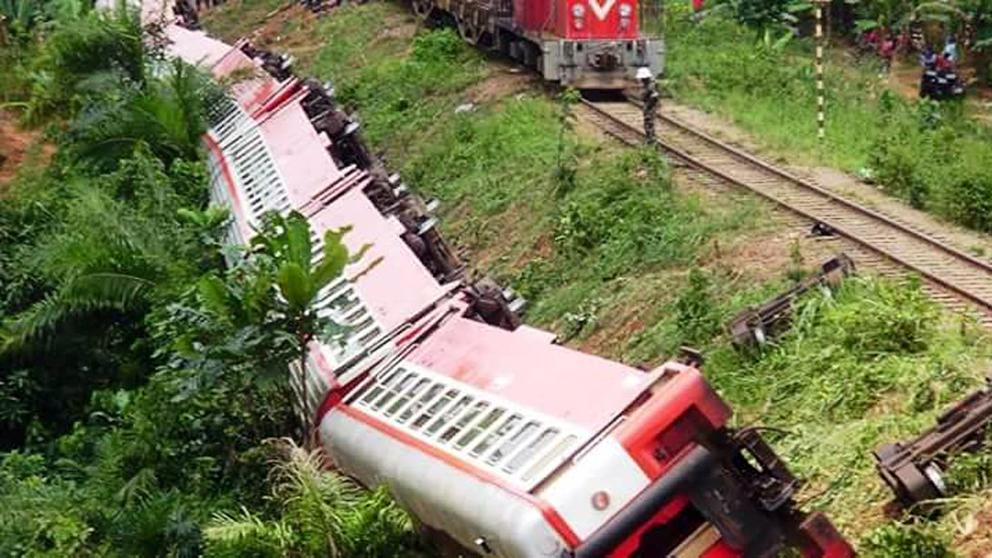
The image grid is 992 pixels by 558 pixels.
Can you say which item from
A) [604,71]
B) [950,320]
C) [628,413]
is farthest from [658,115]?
[628,413]

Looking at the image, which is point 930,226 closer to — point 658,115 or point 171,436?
point 658,115

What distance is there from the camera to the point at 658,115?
21.0 m

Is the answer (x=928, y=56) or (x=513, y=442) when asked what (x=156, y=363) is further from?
(x=928, y=56)

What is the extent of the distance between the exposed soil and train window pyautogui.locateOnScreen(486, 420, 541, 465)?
63.7ft

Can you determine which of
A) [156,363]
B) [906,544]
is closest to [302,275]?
[906,544]

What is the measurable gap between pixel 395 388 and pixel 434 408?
2.46ft

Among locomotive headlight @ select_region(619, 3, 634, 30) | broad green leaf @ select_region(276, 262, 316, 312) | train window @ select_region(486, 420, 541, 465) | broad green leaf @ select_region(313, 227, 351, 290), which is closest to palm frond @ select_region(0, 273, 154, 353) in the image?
broad green leaf @ select_region(276, 262, 316, 312)

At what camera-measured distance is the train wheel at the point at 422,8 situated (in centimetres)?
3181

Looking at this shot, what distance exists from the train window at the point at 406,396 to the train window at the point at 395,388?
125mm

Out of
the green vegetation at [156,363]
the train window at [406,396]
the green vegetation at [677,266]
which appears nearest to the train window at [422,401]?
the train window at [406,396]

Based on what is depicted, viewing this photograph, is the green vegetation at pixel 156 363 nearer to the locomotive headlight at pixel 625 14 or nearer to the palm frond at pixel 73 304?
the palm frond at pixel 73 304

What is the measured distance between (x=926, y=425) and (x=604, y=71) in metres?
14.2

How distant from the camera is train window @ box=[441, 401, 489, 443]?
340 inches

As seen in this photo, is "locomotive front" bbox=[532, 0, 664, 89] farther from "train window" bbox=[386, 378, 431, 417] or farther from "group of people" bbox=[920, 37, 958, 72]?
"train window" bbox=[386, 378, 431, 417]
